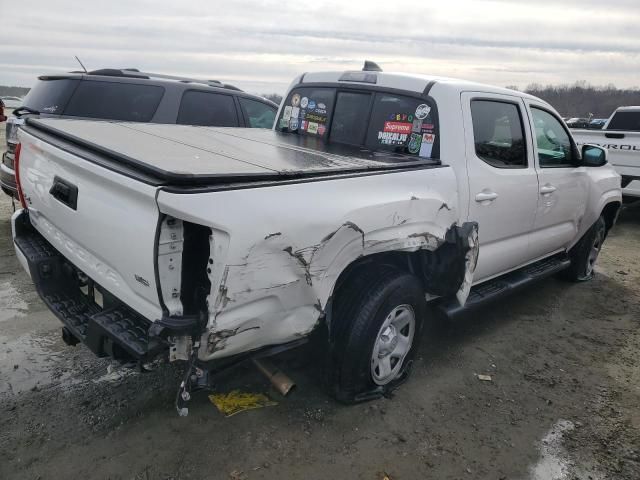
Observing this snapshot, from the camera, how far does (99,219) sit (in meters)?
2.44

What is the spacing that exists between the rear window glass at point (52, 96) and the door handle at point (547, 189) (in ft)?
16.6

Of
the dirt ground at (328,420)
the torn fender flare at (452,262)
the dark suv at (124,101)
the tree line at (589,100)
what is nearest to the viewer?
the dirt ground at (328,420)

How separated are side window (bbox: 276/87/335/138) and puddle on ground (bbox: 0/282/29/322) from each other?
2.65m

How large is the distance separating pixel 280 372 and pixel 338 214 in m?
0.94

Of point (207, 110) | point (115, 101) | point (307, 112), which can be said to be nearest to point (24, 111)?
point (115, 101)

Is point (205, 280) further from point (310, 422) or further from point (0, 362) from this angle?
point (0, 362)

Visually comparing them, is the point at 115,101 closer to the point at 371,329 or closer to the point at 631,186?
the point at 371,329

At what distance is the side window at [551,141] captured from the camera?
14.5ft

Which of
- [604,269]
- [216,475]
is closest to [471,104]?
[216,475]

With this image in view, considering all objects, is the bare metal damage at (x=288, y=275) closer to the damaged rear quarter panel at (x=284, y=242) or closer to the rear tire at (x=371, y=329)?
the damaged rear quarter panel at (x=284, y=242)

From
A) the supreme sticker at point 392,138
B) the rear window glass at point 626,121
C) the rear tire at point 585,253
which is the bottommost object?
the rear tire at point 585,253

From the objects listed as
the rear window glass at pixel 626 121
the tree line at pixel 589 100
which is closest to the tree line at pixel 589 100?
the tree line at pixel 589 100

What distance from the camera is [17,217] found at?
3340 millimetres

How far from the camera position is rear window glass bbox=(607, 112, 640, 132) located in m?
10.5
